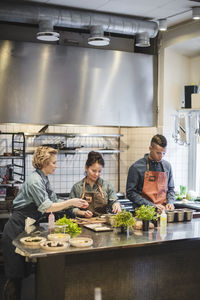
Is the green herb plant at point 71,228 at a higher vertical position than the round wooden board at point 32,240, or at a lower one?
higher

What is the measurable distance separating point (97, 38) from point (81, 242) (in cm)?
287

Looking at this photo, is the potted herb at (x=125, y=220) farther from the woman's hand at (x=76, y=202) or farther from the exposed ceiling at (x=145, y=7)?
the exposed ceiling at (x=145, y=7)

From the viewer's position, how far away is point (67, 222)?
12.4 feet

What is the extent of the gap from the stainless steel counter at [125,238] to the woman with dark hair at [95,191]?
66 cm

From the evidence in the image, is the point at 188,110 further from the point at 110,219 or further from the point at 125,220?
the point at 125,220

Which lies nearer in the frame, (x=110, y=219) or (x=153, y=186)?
(x=110, y=219)

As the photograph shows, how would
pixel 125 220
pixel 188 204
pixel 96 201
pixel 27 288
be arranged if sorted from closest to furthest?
1. pixel 125 220
2. pixel 96 201
3. pixel 27 288
4. pixel 188 204

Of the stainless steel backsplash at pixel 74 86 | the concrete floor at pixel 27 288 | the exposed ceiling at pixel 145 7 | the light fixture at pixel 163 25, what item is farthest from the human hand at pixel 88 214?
the light fixture at pixel 163 25

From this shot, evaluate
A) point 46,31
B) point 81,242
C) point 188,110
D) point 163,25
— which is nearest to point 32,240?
point 81,242

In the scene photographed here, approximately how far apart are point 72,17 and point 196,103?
1.95 meters

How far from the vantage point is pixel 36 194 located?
4.01 m

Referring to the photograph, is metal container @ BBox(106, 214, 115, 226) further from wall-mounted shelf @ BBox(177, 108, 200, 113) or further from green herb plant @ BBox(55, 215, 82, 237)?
wall-mounted shelf @ BBox(177, 108, 200, 113)

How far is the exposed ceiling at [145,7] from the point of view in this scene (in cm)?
532

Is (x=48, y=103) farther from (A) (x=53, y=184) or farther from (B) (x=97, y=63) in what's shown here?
(A) (x=53, y=184)
